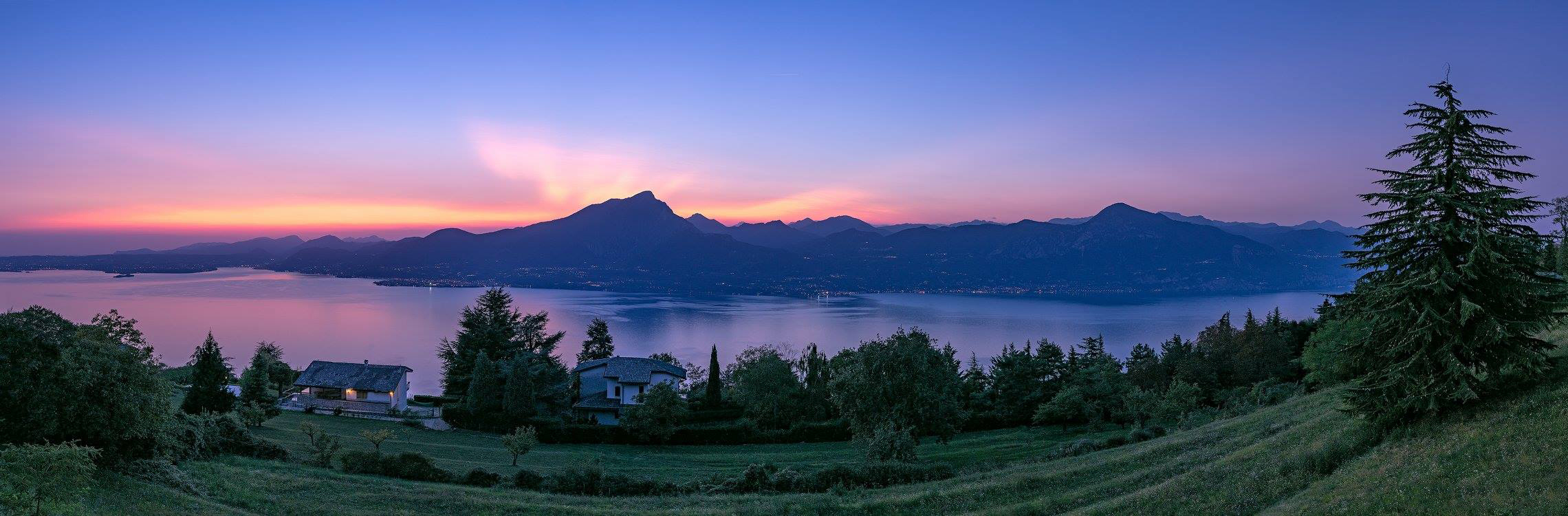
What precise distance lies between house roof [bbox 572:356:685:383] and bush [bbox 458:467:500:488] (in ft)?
81.1

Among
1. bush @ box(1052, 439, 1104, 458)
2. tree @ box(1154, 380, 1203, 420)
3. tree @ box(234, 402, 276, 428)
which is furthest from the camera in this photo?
tree @ box(1154, 380, 1203, 420)

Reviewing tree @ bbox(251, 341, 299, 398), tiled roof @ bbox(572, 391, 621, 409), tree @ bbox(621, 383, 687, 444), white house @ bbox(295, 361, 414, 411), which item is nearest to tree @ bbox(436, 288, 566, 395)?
tiled roof @ bbox(572, 391, 621, 409)

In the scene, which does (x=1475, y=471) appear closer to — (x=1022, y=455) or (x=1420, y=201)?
(x=1420, y=201)

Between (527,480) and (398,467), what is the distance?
4582 mm

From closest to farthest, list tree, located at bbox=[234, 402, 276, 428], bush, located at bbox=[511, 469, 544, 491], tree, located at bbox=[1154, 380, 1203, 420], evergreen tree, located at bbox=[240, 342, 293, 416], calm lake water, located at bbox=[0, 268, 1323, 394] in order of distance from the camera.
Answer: bush, located at bbox=[511, 469, 544, 491], tree, located at bbox=[234, 402, 276, 428], tree, located at bbox=[1154, 380, 1203, 420], evergreen tree, located at bbox=[240, 342, 293, 416], calm lake water, located at bbox=[0, 268, 1323, 394]

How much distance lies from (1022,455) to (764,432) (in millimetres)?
15293

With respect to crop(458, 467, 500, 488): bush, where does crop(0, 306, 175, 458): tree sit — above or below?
above

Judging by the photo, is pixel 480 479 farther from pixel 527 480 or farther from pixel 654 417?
pixel 654 417

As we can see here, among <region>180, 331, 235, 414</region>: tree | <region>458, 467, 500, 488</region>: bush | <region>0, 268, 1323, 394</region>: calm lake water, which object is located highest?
<region>180, 331, 235, 414</region>: tree

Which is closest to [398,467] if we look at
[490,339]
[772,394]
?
[772,394]

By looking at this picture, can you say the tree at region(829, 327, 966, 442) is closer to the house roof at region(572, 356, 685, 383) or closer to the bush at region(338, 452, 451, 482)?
the bush at region(338, 452, 451, 482)

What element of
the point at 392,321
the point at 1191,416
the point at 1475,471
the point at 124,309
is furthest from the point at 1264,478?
the point at 124,309

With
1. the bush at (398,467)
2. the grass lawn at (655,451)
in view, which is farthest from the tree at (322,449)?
the bush at (398,467)

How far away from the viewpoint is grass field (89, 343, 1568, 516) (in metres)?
10.8
